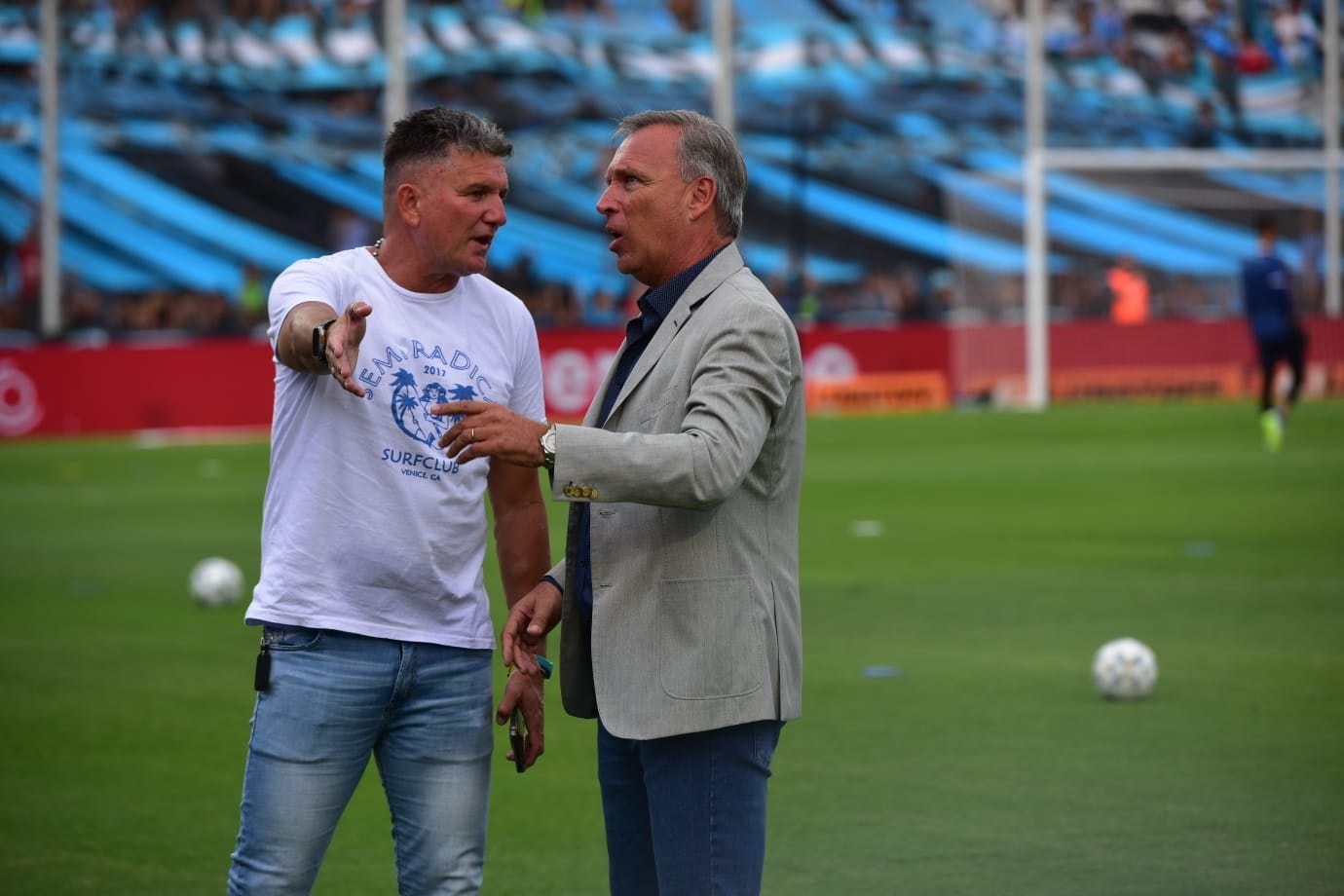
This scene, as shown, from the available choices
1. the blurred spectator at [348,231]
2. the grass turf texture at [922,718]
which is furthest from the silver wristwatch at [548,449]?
the blurred spectator at [348,231]

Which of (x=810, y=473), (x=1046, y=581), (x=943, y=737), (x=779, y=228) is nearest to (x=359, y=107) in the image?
(x=779, y=228)

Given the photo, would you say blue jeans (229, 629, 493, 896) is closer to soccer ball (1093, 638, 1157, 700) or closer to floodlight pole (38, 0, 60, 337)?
soccer ball (1093, 638, 1157, 700)

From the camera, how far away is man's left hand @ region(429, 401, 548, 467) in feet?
12.2

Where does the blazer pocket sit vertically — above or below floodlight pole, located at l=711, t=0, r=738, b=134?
below

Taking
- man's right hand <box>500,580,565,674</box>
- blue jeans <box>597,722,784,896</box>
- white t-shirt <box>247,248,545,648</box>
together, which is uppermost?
white t-shirt <box>247,248,545,648</box>

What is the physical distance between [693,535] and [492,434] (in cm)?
43

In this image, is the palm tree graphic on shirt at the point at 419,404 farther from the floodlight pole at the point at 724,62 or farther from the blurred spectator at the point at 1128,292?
the blurred spectator at the point at 1128,292

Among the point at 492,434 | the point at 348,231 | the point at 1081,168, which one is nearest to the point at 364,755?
the point at 492,434

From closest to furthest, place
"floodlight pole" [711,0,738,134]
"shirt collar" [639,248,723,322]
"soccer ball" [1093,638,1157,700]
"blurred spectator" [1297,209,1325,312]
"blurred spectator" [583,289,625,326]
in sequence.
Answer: "shirt collar" [639,248,723,322] < "soccer ball" [1093,638,1157,700] < "floodlight pole" [711,0,738,134] < "blurred spectator" [1297,209,1325,312] < "blurred spectator" [583,289,625,326]

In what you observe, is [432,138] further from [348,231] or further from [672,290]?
[348,231]

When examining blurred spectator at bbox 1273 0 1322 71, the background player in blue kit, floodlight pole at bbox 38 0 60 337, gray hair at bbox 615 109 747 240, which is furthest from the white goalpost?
gray hair at bbox 615 109 747 240

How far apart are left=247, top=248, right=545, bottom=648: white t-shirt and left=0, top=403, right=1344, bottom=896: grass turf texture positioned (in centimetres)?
9

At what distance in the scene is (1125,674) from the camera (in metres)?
8.86

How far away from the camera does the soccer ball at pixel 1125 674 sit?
29.0 feet
